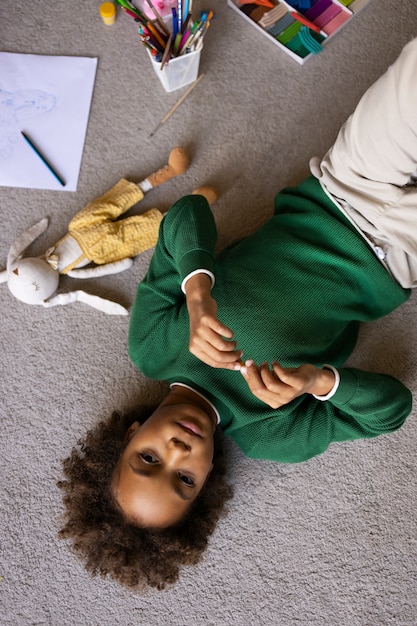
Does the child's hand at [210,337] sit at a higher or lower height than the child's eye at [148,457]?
higher

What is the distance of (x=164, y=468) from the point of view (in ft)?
2.32

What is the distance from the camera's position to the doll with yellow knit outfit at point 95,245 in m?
0.91

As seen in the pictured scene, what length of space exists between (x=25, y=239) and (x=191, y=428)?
0.48 meters

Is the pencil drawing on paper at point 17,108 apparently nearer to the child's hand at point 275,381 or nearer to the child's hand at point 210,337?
the child's hand at point 210,337

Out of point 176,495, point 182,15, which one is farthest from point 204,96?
point 176,495

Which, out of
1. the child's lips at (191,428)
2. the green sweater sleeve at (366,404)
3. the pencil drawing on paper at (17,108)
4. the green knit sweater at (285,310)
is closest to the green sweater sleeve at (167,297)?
the green knit sweater at (285,310)

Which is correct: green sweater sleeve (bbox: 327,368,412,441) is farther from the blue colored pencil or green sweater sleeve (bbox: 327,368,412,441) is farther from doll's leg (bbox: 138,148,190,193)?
the blue colored pencil

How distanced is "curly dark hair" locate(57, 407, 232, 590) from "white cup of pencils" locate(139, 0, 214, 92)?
2.05ft

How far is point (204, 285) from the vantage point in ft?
2.27

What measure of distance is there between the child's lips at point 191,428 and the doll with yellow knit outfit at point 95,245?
29 cm

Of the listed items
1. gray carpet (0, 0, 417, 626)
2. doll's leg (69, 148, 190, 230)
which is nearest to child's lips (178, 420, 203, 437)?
gray carpet (0, 0, 417, 626)

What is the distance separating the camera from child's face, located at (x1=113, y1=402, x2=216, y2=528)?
27.6 inches

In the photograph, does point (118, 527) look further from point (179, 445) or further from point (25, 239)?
point (25, 239)

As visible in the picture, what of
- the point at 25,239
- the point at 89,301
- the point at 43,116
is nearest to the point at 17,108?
the point at 43,116
